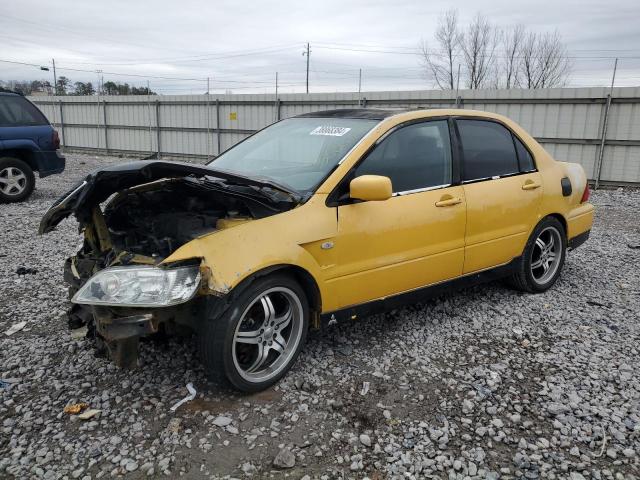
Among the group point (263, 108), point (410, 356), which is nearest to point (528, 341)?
point (410, 356)

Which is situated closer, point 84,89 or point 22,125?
point 22,125

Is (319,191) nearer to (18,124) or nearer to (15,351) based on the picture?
(15,351)

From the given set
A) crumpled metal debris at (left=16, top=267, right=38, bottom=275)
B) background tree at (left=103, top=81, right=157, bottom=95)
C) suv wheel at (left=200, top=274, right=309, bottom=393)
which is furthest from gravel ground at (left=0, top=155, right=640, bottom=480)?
background tree at (left=103, top=81, right=157, bottom=95)

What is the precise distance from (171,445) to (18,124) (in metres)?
8.88

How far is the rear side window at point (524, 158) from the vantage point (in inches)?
185

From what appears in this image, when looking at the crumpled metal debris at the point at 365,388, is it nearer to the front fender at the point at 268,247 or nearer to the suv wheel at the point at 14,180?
the front fender at the point at 268,247

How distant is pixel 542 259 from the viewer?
16.6 feet

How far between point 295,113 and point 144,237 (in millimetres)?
13353

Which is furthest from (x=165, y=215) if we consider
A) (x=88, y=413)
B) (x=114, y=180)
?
(x=88, y=413)

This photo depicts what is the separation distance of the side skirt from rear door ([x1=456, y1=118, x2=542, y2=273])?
0.28 ft

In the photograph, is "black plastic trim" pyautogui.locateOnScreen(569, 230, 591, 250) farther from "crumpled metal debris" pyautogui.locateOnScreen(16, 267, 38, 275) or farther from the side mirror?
"crumpled metal debris" pyautogui.locateOnScreen(16, 267, 38, 275)

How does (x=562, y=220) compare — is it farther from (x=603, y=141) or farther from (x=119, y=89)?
(x=119, y=89)

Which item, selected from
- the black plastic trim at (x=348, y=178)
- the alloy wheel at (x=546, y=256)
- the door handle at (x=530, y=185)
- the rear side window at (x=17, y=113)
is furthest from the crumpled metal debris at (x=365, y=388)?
the rear side window at (x=17, y=113)

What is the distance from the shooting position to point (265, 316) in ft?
10.4
